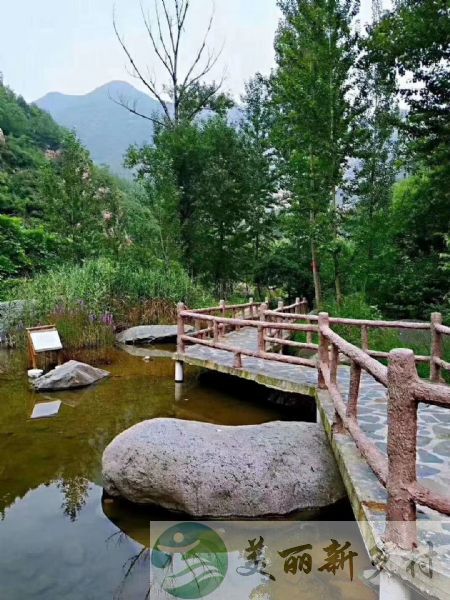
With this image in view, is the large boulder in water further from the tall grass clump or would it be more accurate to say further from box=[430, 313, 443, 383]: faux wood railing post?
the tall grass clump

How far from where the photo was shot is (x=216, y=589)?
2.92 meters

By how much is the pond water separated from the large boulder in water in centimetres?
29

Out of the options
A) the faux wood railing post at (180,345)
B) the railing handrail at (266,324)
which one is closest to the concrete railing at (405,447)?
the railing handrail at (266,324)

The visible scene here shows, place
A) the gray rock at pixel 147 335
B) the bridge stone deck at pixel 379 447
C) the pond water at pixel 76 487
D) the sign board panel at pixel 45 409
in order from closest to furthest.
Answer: the bridge stone deck at pixel 379 447 < the pond water at pixel 76 487 < the sign board panel at pixel 45 409 < the gray rock at pixel 147 335

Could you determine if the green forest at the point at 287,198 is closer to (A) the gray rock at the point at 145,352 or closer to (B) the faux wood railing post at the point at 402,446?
(A) the gray rock at the point at 145,352

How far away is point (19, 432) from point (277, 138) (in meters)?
A: 9.98

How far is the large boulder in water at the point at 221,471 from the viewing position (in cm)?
359

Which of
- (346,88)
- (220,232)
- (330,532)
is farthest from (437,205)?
(330,532)

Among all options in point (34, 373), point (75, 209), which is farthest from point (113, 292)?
point (34, 373)

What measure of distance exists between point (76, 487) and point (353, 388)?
2.78 m

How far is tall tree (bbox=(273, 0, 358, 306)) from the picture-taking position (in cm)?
1080
